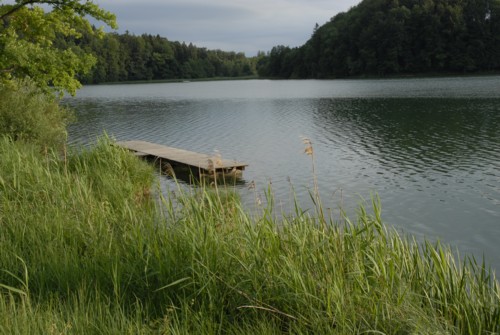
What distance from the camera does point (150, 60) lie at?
150 m

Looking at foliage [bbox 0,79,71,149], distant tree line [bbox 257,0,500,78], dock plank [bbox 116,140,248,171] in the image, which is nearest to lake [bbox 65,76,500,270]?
dock plank [bbox 116,140,248,171]

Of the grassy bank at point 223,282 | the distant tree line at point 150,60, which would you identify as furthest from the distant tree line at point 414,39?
the grassy bank at point 223,282

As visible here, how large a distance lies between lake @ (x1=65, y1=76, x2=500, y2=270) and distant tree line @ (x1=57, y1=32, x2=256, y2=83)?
9078 cm

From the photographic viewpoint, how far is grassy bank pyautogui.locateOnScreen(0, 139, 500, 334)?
3.80 meters

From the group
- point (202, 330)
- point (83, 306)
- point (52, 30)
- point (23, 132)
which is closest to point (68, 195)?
point (83, 306)

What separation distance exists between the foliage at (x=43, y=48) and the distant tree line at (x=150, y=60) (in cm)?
10408

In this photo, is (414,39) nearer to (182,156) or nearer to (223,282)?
(182,156)

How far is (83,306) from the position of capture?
394cm

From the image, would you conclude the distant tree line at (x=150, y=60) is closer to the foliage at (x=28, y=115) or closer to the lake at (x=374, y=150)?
the lake at (x=374, y=150)

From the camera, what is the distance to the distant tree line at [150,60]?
134 meters

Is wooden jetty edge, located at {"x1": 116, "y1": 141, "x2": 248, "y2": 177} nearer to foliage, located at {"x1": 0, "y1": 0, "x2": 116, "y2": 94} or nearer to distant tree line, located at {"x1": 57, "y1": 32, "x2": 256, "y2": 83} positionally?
foliage, located at {"x1": 0, "y1": 0, "x2": 116, "y2": 94}

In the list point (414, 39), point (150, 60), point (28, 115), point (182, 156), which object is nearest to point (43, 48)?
point (28, 115)

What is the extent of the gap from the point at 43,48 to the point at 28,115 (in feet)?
7.05

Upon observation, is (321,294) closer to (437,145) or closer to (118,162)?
(118,162)
